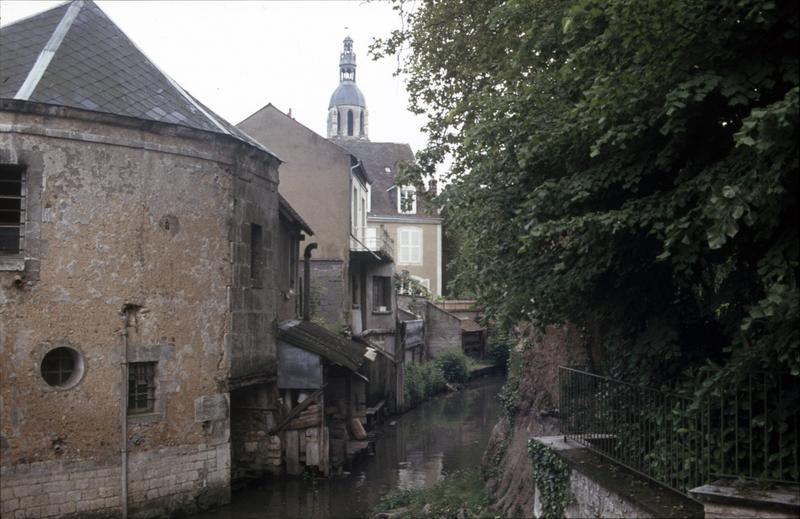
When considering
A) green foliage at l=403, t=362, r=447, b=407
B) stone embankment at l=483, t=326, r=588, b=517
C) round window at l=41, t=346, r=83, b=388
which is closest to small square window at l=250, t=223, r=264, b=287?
round window at l=41, t=346, r=83, b=388

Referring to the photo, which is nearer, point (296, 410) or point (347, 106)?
point (296, 410)

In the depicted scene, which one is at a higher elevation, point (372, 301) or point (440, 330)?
point (372, 301)

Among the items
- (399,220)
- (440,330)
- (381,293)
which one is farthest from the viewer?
(399,220)

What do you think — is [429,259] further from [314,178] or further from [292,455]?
[292,455]

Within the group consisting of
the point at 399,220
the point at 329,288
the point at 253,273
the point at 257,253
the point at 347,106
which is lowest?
the point at 329,288

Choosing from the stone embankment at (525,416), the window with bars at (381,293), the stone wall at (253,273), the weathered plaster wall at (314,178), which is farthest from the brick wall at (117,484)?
the window with bars at (381,293)

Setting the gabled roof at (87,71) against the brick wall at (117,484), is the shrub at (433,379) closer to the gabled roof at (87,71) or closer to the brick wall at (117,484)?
the brick wall at (117,484)

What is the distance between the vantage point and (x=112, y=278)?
13164 mm

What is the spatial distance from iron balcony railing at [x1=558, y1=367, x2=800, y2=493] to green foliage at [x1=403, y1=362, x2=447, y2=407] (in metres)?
20.8

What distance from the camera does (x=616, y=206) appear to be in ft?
27.0

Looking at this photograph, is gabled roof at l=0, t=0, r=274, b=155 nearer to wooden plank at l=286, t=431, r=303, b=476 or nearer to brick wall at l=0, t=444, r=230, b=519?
brick wall at l=0, t=444, r=230, b=519

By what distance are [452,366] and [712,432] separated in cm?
2889

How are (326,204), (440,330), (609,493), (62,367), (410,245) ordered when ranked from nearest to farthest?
1. (609,493)
2. (62,367)
3. (326,204)
4. (440,330)
5. (410,245)

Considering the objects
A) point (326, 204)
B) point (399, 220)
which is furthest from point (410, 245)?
point (326, 204)
